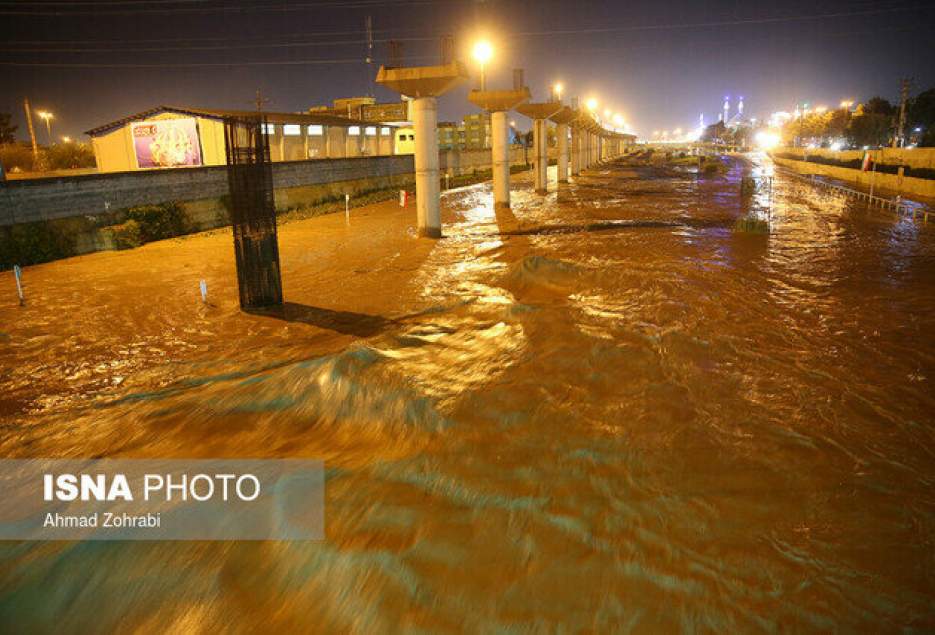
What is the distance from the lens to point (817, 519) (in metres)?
5.71

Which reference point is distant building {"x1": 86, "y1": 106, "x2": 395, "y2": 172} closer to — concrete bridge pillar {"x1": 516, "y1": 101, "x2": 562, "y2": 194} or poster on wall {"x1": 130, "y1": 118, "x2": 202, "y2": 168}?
poster on wall {"x1": 130, "y1": 118, "x2": 202, "y2": 168}

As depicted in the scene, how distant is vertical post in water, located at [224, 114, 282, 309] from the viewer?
12.6 m

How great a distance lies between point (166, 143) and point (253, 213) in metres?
27.1

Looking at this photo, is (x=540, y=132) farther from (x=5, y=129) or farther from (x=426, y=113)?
(x=5, y=129)

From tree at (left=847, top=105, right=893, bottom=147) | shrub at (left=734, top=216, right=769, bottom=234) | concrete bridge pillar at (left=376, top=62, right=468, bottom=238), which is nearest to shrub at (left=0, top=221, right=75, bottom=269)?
concrete bridge pillar at (left=376, top=62, right=468, bottom=238)

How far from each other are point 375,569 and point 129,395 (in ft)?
17.9

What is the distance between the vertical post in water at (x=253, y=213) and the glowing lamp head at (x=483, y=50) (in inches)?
726

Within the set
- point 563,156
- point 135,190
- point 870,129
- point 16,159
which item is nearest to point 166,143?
Result: point 135,190

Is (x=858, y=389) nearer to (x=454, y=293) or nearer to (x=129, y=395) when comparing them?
(x=454, y=293)

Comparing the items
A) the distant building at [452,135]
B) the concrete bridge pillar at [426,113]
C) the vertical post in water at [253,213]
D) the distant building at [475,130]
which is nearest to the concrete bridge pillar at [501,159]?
the concrete bridge pillar at [426,113]

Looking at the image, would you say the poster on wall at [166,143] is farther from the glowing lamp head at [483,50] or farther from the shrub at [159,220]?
the glowing lamp head at [483,50]

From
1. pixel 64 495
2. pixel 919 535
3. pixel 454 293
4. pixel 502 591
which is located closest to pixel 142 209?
pixel 454 293

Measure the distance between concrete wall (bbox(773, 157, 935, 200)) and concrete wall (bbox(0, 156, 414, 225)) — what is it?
31.4 metres

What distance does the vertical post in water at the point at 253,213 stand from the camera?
41.3 feet
